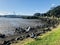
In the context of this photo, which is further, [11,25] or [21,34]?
[11,25]

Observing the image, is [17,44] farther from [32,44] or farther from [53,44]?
[53,44]

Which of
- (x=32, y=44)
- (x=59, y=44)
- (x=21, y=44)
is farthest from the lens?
(x=21, y=44)

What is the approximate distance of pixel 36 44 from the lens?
1894 centimetres

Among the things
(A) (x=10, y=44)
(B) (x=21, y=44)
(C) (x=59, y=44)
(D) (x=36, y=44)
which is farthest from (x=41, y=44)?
(A) (x=10, y=44)

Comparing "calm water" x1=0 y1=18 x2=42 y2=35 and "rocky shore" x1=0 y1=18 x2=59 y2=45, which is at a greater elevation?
"rocky shore" x1=0 y1=18 x2=59 y2=45

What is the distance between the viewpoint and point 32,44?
19.2 m

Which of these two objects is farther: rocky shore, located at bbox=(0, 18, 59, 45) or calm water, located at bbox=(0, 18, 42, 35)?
calm water, located at bbox=(0, 18, 42, 35)

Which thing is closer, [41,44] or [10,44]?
[41,44]

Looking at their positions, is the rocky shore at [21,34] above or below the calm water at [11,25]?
above

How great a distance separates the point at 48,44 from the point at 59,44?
4.04 ft

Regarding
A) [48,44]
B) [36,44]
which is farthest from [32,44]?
[48,44]

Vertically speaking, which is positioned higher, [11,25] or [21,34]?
[21,34]

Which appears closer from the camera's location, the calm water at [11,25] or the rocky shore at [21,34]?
the rocky shore at [21,34]

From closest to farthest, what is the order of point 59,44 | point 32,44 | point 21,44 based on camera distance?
point 59,44 → point 32,44 → point 21,44
